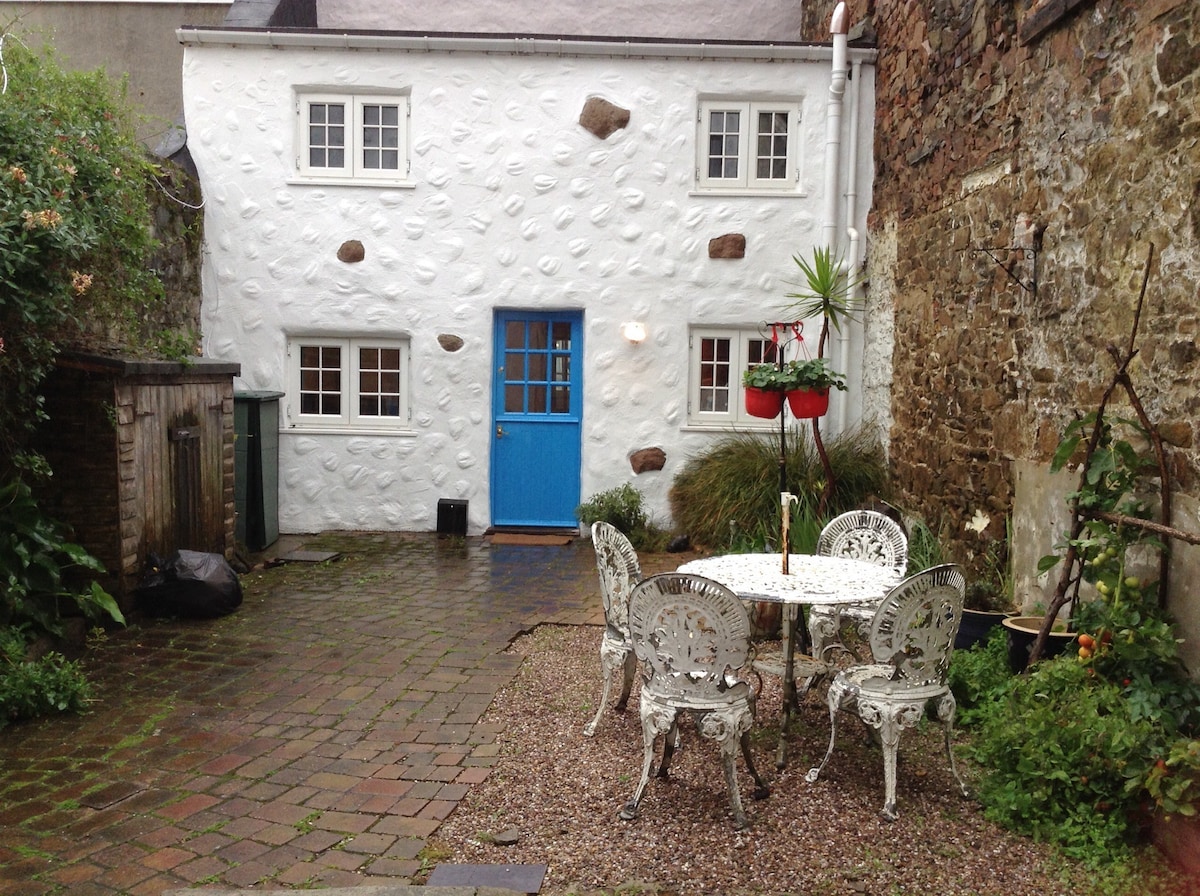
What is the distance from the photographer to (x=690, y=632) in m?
3.61

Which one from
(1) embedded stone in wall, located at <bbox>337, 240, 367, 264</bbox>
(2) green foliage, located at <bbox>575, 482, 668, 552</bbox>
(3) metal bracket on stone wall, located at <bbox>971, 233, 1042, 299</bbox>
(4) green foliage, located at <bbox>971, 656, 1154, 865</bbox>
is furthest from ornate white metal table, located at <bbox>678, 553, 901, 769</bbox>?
(1) embedded stone in wall, located at <bbox>337, 240, 367, 264</bbox>

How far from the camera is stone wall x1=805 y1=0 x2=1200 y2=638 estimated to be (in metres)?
4.06

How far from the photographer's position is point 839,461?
8.27m

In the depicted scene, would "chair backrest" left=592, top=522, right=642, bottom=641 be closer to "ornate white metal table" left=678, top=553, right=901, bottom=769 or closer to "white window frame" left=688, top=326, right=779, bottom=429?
"ornate white metal table" left=678, top=553, right=901, bottom=769

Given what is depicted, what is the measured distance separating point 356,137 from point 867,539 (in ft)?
21.4

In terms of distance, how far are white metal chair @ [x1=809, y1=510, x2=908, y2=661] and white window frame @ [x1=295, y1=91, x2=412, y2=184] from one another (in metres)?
5.83

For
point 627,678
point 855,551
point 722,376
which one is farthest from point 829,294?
point 627,678

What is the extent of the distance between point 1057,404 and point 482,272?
219 inches

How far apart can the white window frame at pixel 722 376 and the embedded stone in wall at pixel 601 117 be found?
6.70 ft

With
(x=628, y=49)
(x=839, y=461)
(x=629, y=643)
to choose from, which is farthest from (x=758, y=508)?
(x=628, y=49)

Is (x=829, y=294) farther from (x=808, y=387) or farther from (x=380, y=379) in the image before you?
(x=380, y=379)

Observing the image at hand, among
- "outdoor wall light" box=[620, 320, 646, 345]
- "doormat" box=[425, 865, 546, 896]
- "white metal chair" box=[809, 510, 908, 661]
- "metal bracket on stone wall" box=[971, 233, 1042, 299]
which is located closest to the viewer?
"doormat" box=[425, 865, 546, 896]

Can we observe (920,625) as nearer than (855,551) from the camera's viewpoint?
Yes

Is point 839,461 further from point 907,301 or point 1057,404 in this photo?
point 1057,404
